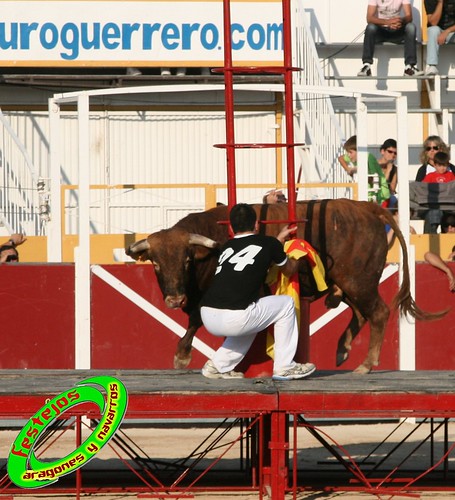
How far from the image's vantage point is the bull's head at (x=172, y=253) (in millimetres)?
10719

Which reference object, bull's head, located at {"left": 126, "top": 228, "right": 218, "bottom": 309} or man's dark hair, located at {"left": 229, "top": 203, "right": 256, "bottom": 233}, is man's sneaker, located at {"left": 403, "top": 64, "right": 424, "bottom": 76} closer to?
bull's head, located at {"left": 126, "top": 228, "right": 218, "bottom": 309}

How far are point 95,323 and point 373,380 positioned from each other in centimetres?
487

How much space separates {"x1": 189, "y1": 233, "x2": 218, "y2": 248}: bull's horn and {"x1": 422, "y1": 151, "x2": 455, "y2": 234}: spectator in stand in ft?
18.7

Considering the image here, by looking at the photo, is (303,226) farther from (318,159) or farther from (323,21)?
(323,21)

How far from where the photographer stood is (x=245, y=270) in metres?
9.73

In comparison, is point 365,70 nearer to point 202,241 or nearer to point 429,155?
point 429,155

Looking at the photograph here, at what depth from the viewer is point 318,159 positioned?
16312mm

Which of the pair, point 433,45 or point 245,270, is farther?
point 433,45

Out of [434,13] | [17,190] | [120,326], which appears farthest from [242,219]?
[434,13]

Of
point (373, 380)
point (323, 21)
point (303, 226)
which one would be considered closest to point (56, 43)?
point (323, 21)

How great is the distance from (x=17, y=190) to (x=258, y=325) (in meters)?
9.57

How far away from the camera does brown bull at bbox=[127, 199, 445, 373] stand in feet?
35.9

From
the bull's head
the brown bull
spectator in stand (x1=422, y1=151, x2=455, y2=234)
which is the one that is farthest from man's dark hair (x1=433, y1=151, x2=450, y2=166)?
the bull's head

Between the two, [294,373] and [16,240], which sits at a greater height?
[16,240]
